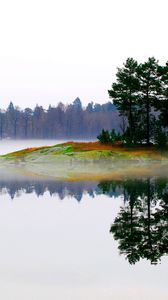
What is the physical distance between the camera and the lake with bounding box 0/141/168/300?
13.5m

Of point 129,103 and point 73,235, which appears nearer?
point 73,235

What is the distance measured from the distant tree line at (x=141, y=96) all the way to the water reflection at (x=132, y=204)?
21445 mm

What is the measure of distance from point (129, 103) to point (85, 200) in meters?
36.4

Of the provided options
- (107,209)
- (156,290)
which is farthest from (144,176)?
(156,290)

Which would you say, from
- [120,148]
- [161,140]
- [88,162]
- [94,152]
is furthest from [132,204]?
[120,148]

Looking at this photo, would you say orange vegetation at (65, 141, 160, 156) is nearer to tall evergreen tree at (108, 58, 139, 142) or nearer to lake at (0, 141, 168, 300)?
tall evergreen tree at (108, 58, 139, 142)

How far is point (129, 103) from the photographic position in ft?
215

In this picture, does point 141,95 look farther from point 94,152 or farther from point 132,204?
point 132,204

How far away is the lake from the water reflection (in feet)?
0.13

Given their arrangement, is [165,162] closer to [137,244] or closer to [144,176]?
[144,176]

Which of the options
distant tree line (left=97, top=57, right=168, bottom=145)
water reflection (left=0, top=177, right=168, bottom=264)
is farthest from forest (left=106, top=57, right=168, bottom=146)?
water reflection (left=0, top=177, right=168, bottom=264)

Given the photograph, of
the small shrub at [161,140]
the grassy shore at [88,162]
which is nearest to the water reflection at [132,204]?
the grassy shore at [88,162]

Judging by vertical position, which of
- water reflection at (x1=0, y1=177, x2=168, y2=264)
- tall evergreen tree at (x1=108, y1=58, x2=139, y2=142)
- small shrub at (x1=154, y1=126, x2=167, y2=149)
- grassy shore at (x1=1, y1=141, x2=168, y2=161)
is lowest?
water reflection at (x1=0, y1=177, x2=168, y2=264)

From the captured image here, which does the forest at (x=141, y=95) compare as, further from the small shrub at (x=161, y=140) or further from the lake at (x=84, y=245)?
the lake at (x=84, y=245)
